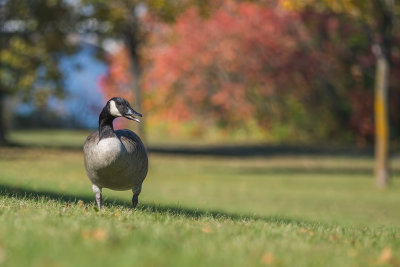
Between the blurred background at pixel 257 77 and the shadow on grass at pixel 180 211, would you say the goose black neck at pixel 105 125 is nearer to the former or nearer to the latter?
the shadow on grass at pixel 180 211

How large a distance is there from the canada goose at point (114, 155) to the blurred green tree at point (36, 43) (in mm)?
21756

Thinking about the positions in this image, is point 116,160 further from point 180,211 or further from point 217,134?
point 217,134

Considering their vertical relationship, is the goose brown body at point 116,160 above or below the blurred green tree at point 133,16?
below

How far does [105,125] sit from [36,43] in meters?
23.8

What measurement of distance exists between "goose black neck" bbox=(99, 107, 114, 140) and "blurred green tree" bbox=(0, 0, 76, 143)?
21.7 metres

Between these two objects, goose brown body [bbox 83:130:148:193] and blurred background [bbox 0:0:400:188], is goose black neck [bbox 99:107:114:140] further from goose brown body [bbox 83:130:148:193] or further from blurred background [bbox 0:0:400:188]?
blurred background [bbox 0:0:400:188]

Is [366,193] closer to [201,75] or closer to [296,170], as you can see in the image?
[296,170]

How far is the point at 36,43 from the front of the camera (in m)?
31.1

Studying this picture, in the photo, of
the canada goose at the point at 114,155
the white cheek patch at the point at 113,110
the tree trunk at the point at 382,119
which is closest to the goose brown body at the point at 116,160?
the canada goose at the point at 114,155

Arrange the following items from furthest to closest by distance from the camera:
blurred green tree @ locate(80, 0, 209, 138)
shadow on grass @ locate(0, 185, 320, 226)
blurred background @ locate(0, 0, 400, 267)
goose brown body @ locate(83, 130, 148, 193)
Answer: blurred green tree @ locate(80, 0, 209, 138) → shadow on grass @ locate(0, 185, 320, 226) → goose brown body @ locate(83, 130, 148, 193) → blurred background @ locate(0, 0, 400, 267)

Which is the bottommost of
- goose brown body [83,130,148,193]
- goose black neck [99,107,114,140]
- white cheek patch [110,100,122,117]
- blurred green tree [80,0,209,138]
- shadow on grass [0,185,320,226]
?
shadow on grass [0,185,320,226]

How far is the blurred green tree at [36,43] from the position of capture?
29859 millimetres

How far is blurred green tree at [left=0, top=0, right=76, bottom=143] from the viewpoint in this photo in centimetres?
2986

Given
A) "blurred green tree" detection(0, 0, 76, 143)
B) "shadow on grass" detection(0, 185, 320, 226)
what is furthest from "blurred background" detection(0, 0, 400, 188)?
"shadow on grass" detection(0, 185, 320, 226)
